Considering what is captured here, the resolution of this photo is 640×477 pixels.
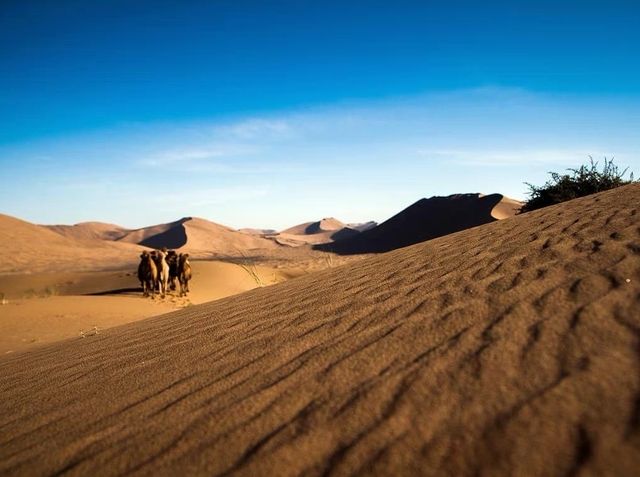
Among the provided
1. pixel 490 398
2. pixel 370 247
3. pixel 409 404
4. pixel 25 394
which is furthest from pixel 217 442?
pixel 370 247

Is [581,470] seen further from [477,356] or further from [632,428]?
[477,356]

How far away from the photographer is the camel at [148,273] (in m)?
12.6

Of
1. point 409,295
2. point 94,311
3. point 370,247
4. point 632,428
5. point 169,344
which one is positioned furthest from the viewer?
point 370,247

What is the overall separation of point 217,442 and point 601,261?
2.61 meters

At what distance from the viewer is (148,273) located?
13.0 meters

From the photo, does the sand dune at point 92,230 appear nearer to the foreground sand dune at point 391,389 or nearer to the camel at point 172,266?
the camel at point 172,266

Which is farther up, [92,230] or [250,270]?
[92,230]

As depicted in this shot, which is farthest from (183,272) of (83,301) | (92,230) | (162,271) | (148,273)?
(92,230)

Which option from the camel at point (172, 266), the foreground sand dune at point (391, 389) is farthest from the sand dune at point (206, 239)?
the foreground sand dune at point (391, 389)

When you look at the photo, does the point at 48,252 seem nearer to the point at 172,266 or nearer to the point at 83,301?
the point at 172,266

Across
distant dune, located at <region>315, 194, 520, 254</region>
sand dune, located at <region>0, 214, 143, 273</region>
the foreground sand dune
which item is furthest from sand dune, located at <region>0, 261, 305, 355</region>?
distant dune, located at <region>315, 194, 520, 254</region>

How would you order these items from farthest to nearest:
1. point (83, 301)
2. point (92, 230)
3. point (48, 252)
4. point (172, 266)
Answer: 1. point (92, 230)
2. point (48, 252)
3. point (172, 266)
4. point (83, 301)

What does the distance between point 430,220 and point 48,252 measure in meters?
32.0

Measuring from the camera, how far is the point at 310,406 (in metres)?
1.91
